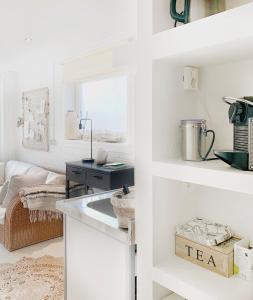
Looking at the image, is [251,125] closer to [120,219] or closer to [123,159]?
[120,219]

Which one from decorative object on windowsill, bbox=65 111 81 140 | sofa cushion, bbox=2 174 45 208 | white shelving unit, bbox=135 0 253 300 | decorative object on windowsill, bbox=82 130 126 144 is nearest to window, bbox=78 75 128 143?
decorative object on windowsill, bbox=82 130 126 144

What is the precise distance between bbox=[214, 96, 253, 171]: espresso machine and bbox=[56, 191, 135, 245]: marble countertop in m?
0.51

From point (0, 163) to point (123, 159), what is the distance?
2.71 m

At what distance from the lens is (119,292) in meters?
1.26

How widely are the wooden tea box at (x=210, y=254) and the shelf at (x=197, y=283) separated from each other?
0.8 inches

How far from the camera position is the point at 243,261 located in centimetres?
99

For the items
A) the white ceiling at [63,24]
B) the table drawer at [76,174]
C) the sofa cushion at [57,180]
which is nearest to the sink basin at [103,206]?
the table drawer at [76,174]

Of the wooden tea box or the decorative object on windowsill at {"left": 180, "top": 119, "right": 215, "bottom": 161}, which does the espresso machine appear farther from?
the wooden tea box

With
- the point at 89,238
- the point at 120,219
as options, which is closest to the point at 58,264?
the point at 89,238

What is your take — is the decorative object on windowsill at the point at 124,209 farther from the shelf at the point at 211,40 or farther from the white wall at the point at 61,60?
the white wall at the point at 61,60

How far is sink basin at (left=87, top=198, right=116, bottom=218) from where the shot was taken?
1.56 m

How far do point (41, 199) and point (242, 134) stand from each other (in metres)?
2.51

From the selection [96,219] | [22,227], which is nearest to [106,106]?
→ [22,227]

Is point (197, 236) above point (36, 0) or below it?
below
